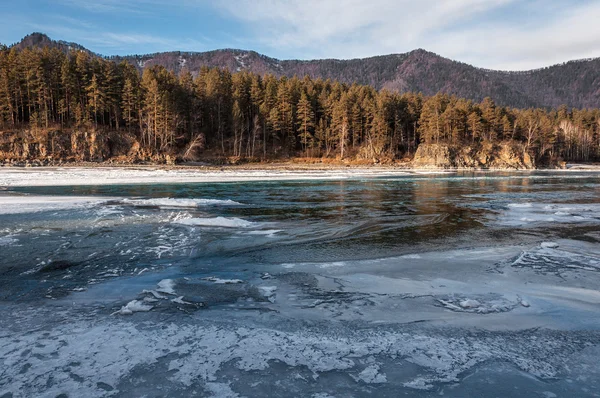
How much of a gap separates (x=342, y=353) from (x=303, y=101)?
72982mm

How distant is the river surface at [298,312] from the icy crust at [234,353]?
21 mm

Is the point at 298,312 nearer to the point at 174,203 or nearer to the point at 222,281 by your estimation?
the point at 222,281

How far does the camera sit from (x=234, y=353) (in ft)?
13.2

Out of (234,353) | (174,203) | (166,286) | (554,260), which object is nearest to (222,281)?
(166,286)

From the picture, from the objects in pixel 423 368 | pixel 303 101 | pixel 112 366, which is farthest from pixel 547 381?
pixel 303 101

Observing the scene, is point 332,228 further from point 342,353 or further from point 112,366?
point 112,366

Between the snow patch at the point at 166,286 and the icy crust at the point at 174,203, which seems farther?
the icy crust at the point at 174,203

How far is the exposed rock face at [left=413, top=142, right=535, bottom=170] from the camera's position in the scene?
66438mm

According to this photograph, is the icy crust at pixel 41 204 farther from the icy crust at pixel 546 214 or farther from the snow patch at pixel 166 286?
the icy crust at pixel 546 214

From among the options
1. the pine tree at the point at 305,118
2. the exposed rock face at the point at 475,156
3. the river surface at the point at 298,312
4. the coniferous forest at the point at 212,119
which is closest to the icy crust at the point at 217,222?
the river surface at the point at 298,312

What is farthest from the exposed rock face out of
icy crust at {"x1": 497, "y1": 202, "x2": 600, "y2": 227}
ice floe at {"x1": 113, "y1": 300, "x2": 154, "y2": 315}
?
ice floe at {"x1": 113, "y1": 300, "x2": 154, "y2": 315}

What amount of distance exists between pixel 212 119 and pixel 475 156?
172 ft

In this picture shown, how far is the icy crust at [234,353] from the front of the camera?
3518 millimetres

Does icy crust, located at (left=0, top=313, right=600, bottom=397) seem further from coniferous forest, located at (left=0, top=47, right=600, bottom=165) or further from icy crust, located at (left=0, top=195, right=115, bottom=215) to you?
coniferous forest, located at (left=0, top=47, right=600, bottom=165)
